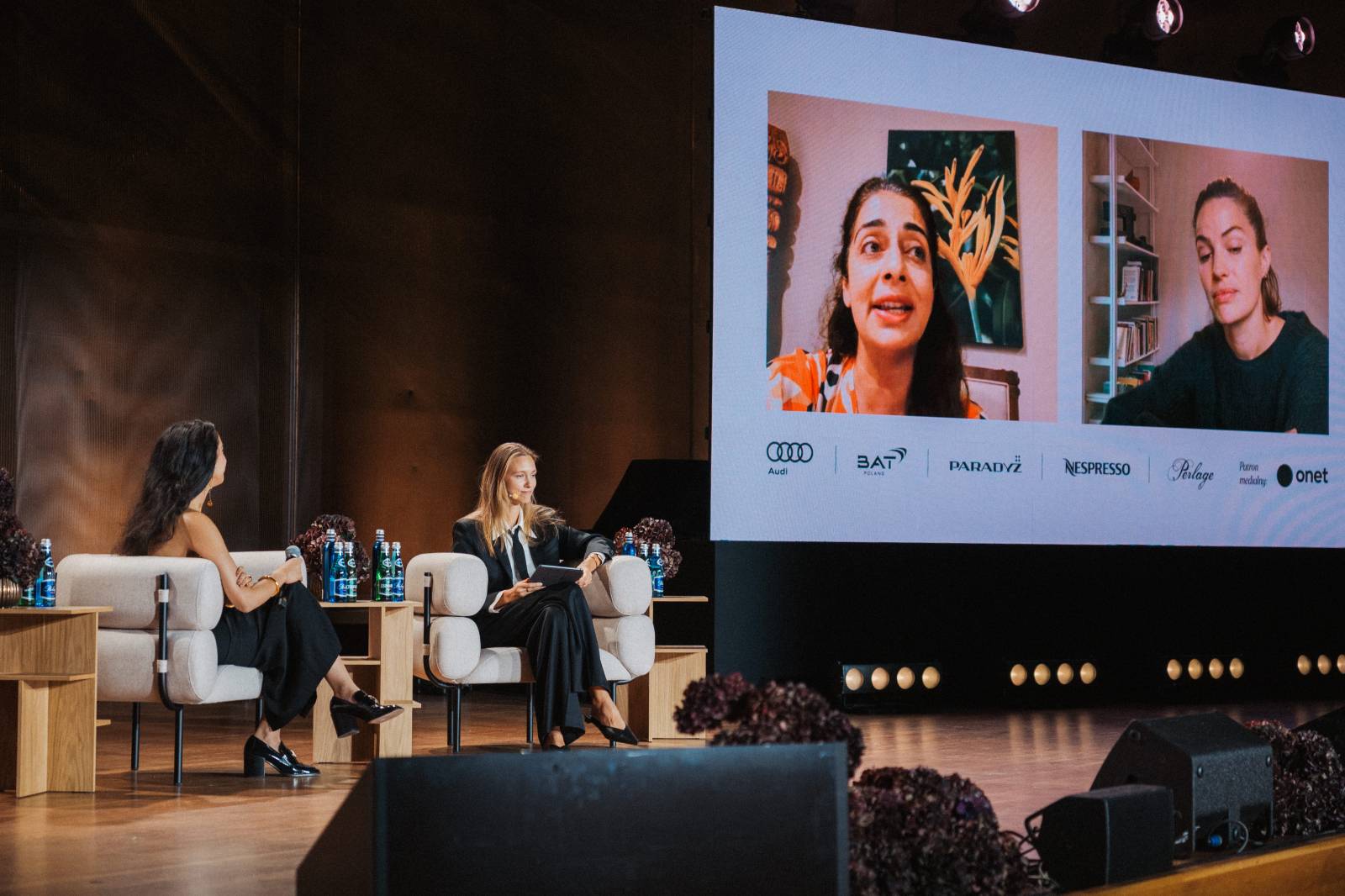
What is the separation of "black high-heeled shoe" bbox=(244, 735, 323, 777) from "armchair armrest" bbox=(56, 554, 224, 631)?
0.44 m

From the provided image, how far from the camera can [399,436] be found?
24.6 ft

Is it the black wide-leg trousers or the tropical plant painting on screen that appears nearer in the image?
the black wide-leg trousers

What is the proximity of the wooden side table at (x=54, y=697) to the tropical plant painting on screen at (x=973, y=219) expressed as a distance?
3.71 metres

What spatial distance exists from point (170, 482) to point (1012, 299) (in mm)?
3671

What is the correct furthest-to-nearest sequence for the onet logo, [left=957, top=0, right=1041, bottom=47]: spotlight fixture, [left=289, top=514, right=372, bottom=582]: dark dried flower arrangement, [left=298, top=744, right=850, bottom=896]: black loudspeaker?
[left=957, top=0, right=1041, bottom=47]: spotlight fixture
the onet logo
[left=289, top=514, right=372, bottom=582]: dark dried flower arrangement
[left=298, top=744, right=850, bottom=896]: black loudspeaker

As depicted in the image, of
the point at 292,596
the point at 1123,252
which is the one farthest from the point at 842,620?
the point at 292,596

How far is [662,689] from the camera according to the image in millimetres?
5648

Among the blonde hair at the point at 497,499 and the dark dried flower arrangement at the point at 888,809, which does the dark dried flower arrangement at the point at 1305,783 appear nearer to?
the dark dried flower arrangement at the point at 888,809

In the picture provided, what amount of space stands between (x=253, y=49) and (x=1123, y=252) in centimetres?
396

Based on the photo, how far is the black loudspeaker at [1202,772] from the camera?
2732mm

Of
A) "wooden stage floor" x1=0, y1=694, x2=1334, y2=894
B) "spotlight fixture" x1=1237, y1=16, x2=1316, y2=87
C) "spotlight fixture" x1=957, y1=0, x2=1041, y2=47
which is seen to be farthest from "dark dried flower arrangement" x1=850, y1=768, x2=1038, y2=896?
"spotlight fixture" x1=1237, y1=16, x2=1316, y2=87

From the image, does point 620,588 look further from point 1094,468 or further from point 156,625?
point 1094,468

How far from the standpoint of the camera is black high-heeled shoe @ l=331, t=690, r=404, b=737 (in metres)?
4.58

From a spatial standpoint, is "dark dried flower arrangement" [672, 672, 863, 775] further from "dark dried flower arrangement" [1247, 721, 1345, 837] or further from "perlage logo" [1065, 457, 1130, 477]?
"perlage logo" [1065, 457, 1130, 477]
